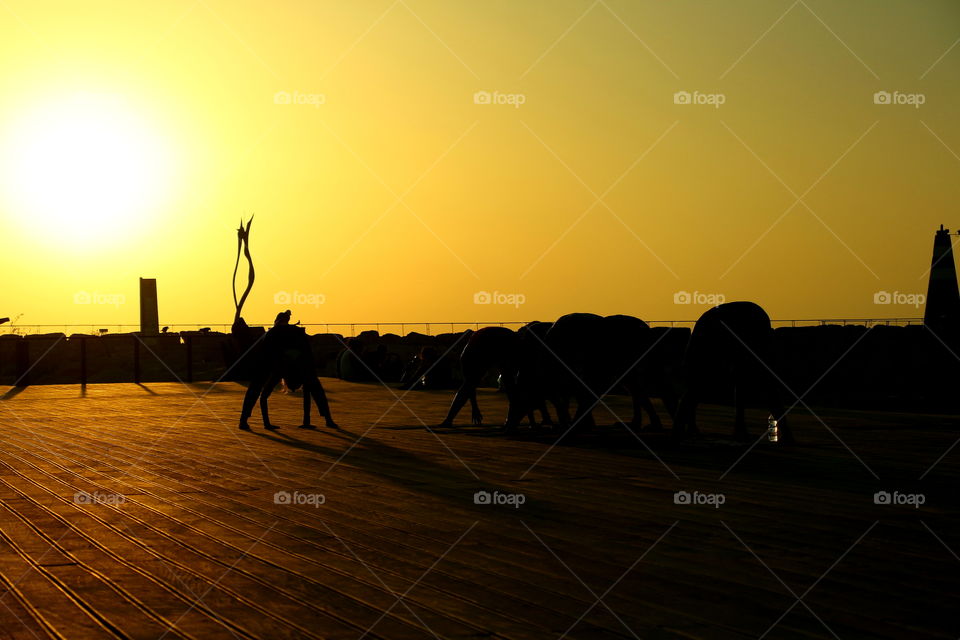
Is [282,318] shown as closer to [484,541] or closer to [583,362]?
[583,362]

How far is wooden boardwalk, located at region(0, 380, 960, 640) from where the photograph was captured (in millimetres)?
5762

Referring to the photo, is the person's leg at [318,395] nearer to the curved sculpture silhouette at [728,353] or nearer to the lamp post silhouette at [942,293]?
the curved sculpture silhouette at [728,353]

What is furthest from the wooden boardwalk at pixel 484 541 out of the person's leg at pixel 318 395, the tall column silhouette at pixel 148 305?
the tall column silhouette at pixel 148 305

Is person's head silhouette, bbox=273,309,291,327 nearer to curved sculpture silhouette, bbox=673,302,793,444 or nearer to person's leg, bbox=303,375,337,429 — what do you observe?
person's leg, bbox=303,375,337,429

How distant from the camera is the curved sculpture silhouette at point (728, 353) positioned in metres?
15.5

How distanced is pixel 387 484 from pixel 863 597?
6.17m

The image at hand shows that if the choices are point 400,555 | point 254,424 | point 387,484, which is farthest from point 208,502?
point 254,424

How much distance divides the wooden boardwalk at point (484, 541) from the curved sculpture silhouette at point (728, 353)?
68 cm

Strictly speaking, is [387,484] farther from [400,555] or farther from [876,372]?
[876,372]

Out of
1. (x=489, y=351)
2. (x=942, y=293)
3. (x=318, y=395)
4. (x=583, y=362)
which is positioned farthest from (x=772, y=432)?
(x=942, y=293)

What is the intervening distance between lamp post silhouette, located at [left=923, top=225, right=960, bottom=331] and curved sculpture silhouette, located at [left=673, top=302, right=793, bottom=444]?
33.7m

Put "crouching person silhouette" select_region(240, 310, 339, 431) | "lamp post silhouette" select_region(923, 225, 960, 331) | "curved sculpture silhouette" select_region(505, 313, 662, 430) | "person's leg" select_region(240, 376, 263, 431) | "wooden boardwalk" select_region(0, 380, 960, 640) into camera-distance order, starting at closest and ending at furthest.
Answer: "wooden boardwalk" select_region(0, 380, 960, 640) < "curved sculpture silhouette" select_region(505, 313, 662, 430) < "crouching person silhouette" select_region(240, 310, 339, 431) < "person's leg" select_region(240, 376, 263, 431) < "lamp post silhouette" select_region(923, 225, 960, 331)

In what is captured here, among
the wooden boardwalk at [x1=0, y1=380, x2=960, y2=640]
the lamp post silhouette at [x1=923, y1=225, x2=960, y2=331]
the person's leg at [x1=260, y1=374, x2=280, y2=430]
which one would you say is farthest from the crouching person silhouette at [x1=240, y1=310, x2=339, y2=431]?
the lamp post silhouette at [x1=923, y1=225, x2=960, y2=331]

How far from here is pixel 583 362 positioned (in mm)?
17078
